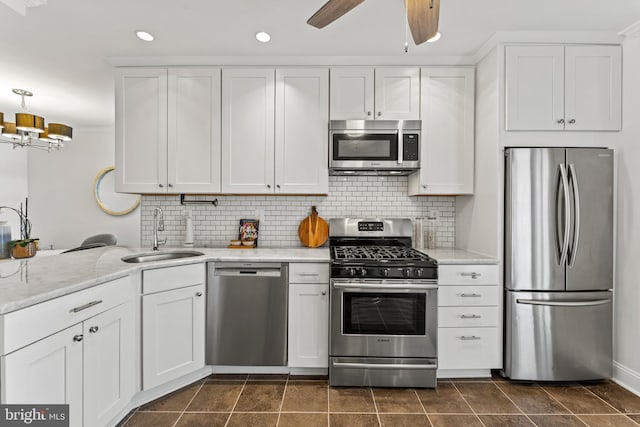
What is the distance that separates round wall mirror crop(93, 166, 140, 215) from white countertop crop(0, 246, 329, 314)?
8.68 ft

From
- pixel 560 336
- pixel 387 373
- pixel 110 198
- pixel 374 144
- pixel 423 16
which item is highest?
pixel 423 16

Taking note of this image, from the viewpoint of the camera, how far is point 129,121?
9.48ft

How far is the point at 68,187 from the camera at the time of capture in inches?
207

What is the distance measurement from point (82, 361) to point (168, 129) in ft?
6.33

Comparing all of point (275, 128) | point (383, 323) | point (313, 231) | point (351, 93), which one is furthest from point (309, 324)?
point (351, 93)

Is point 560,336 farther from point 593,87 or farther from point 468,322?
point 593,87

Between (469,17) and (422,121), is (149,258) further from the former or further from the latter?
(469,17)

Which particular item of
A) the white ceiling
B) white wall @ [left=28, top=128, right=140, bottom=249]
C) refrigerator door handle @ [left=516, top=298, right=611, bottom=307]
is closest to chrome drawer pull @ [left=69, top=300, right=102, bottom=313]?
the white ceiling

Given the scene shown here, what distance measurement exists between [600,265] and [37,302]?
3375 millimetres

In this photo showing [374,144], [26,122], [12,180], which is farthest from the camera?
[12,180]

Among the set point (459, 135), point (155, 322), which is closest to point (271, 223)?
point (155, 322)

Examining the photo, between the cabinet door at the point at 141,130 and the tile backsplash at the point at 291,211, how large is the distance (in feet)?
1.29

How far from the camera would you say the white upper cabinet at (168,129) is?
113 inches

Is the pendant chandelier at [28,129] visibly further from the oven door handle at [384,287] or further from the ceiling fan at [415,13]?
the oven door handle at [384,287]
